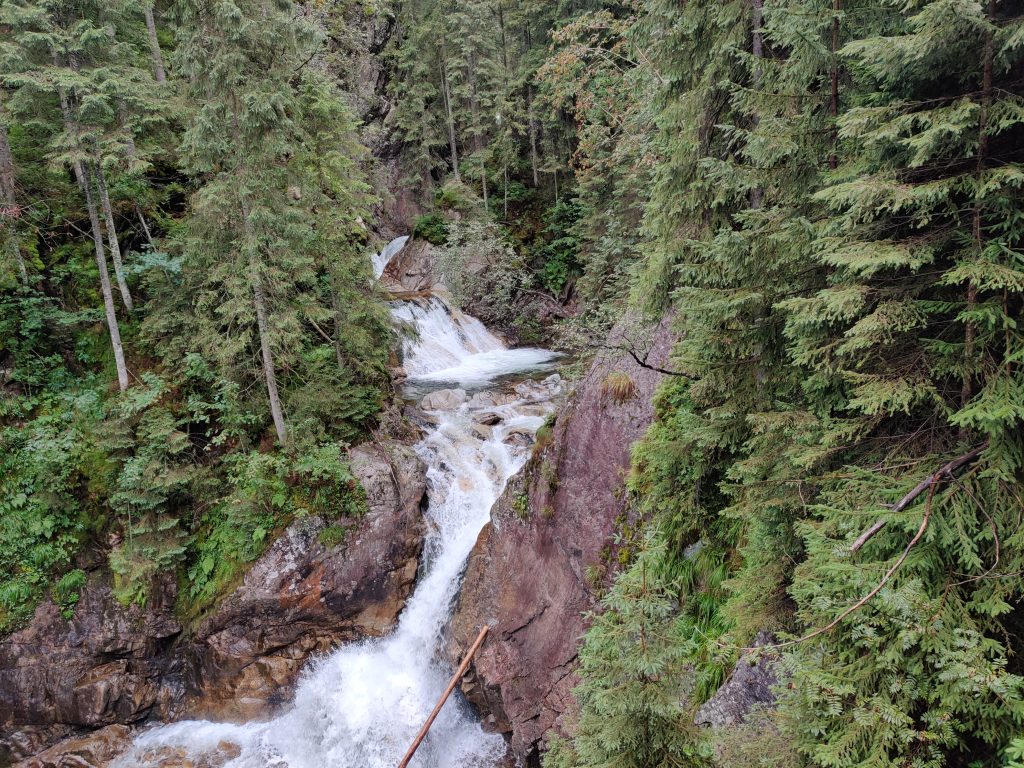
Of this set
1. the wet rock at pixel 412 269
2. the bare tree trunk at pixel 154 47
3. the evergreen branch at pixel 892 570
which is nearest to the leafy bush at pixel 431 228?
the wet rock at pixel 412 269

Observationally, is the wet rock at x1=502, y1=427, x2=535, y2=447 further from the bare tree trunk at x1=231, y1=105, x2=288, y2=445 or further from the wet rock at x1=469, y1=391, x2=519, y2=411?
the bare tree trunk at x1=231, y1=105, x2=288, y2=445

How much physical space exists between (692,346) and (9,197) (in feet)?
51.8

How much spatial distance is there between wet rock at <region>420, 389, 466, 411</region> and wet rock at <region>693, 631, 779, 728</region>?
1196 cm

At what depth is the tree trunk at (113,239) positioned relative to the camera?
11.3m

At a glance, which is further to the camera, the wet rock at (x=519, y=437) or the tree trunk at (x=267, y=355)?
the wet rock at (x=519, y=437)

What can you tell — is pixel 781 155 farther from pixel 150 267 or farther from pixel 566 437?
pixel 150 267

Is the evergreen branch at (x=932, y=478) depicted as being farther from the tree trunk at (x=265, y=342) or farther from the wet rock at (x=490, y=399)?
the wet rock at (x=490, y=399)

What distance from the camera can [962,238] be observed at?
323 centimetres

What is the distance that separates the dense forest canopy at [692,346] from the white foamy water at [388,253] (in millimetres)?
12357

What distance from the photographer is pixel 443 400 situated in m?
16.3

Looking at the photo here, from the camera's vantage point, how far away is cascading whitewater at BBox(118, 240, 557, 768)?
9484 millimetres

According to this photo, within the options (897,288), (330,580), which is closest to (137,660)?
(330,580)

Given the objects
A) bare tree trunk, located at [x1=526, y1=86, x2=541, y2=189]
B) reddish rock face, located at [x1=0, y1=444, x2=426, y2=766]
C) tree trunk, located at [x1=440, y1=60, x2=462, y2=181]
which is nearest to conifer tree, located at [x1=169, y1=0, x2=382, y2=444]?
reddish rock face, located at [x1=0, y1=444, x2=426, y2=766]

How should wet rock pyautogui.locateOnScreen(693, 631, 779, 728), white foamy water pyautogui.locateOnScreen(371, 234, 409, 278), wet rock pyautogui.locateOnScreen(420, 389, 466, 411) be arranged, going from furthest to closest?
white foamy water pyautogui.locateOnScreen(371, 234, 409, 278) → wet rock pyautogui.locateOnScreen(420, 389, 466, 411) → wet rock pyautogui.locateOnScreen(693, 631, 779, 728)
